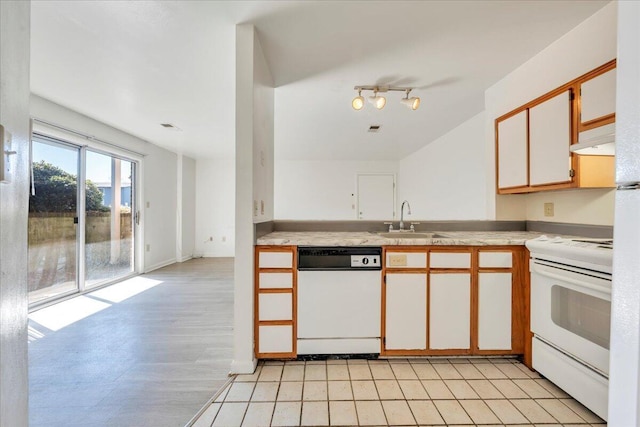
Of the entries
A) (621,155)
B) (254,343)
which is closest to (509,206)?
(621,155)

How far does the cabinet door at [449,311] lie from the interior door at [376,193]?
4.75m

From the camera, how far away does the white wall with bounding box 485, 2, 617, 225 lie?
5.82 ft

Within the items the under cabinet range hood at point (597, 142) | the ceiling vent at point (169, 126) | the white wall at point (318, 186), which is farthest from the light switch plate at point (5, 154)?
the white wall at point (318, 186)

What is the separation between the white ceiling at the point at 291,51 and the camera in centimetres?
178

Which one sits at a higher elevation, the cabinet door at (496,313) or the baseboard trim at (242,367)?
the cabinet door at (496,313)

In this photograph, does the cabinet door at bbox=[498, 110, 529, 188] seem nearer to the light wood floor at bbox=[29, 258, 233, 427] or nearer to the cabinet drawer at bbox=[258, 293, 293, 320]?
the cabinet drawer at bbox=[258, 293, 293, 320]

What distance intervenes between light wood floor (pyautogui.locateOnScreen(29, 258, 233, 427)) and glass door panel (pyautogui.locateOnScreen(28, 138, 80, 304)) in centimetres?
33

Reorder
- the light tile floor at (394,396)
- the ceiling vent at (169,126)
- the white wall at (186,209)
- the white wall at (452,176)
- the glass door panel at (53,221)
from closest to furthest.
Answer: the light tile floor at (394,396) → the glass door panel at (53,221) → the white wall at (452,176) → the ceiling vent at (169,126) → the white wall at (186,209)

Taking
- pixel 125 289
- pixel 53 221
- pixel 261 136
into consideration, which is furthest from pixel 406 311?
pixel 53 221

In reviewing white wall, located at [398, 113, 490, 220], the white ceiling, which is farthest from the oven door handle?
the white ceiling

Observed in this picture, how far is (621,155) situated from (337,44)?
1964mm

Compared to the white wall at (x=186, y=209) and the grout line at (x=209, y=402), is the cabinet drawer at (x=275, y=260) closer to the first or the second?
the grout line at (x=209, y=402)

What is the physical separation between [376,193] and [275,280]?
203 inches

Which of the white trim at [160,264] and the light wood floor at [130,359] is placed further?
the white trim at [160,264]
